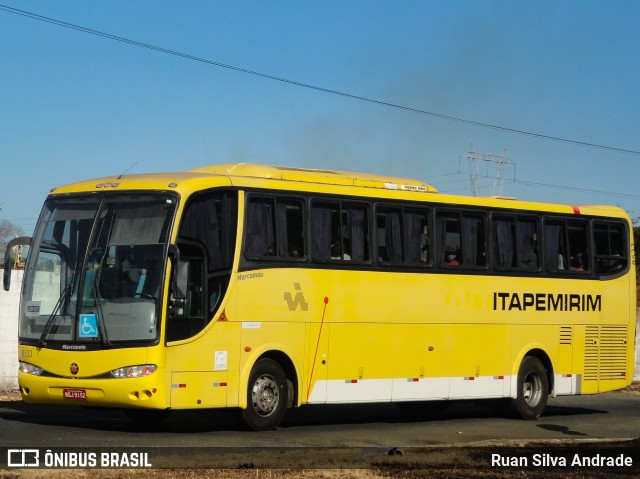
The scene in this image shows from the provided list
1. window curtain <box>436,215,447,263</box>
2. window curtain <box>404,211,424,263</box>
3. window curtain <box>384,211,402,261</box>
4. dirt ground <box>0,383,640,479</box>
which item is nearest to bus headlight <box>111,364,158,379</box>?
dirt ground <box>0,383,640,479</box>

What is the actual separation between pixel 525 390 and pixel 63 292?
31.3 feet

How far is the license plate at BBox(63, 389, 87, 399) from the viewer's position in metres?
17.0

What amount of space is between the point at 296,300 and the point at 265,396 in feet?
5.03

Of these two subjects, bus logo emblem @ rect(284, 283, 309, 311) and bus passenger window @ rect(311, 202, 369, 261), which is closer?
bus logo emblem @ rect(284, 283, 309, 311)

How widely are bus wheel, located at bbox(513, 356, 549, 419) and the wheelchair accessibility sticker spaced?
9021 mm

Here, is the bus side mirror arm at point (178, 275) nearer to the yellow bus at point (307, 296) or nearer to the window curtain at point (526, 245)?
the yellow bus at point (307, 296)

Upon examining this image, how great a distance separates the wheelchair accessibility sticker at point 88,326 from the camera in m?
17.0

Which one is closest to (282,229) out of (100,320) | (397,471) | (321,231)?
(321,231)

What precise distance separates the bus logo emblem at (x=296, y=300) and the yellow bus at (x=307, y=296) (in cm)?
2

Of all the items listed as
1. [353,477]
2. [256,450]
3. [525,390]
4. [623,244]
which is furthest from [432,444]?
[623,244]

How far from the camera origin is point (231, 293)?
17984 mm

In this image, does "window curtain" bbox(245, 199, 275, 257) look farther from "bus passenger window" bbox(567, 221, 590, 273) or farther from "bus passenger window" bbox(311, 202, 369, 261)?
"bus passenger window" bbox(567, 221, 590, 273)

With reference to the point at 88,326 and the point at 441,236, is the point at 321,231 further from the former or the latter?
the point at 88,326

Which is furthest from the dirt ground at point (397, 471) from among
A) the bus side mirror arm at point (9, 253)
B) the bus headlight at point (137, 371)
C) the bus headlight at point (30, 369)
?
the bus side mirror arm at point (9, 253)
